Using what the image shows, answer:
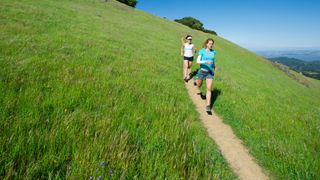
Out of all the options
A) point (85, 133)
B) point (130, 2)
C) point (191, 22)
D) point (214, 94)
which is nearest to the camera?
point (85, 133)

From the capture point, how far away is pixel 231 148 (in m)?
6.62

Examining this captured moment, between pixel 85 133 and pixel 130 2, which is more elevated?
pixel 130 2

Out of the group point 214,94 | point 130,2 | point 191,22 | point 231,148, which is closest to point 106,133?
point 231,148

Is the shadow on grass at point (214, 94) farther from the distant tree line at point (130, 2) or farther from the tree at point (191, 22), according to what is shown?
the tree at point (191, 22)

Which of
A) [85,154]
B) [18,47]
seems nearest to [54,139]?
[85,154]

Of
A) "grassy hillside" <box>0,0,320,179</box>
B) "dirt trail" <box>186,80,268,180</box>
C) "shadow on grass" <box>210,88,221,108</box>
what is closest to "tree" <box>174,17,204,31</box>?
"shadow on grass" <box>210,88,221,108</box>

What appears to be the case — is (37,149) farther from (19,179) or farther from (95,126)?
(95,126)

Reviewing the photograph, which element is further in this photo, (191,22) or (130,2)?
(191,22)

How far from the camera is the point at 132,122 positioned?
4.80 metres

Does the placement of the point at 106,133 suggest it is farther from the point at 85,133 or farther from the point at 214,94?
the point at 214,94

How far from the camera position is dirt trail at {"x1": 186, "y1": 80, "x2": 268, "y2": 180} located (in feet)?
17.9

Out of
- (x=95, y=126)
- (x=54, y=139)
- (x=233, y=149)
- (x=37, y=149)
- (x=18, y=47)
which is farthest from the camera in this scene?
(x=18, y=47)

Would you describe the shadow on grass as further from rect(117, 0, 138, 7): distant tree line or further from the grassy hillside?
rect(117, 0, 138, 7): distant tree line

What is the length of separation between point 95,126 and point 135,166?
1209 mm
